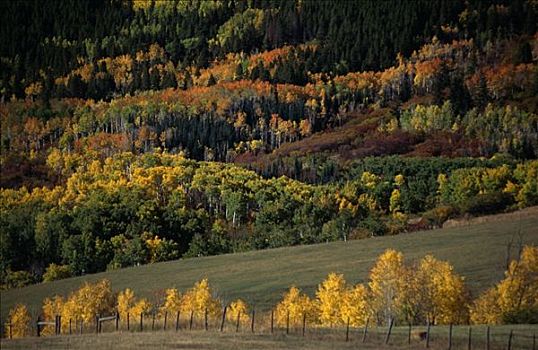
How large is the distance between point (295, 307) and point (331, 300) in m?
4.24

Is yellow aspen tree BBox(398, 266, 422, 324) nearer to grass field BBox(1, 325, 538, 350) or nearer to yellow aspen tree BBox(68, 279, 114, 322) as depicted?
grass field BBox(1, 325, 538, 350)

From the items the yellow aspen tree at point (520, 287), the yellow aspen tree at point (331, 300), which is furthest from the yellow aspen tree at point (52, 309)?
the yellow aspen tree at point (520, 287)

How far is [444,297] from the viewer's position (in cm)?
9362

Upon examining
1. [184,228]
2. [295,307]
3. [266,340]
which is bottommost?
[266,340]

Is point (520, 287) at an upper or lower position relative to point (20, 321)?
upper

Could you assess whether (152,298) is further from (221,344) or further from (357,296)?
(221,344)

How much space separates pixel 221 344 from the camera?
59.2m

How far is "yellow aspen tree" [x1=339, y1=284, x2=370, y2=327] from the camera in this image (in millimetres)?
93688

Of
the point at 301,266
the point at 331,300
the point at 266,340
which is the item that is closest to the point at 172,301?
the point at 301,266

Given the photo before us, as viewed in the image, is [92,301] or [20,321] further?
[92,301]

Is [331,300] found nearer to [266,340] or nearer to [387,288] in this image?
[387,288]

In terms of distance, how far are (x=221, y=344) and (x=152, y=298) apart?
67.1 metres

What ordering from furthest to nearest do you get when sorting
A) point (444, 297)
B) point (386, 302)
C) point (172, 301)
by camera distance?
point (172, 301), point (444, 297), point (386, 302)

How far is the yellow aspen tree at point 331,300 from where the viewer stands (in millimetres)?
98537
